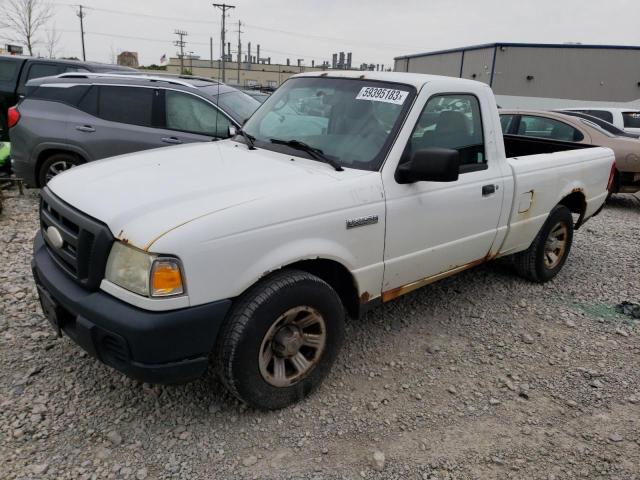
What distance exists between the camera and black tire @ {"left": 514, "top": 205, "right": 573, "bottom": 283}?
15.1 feet

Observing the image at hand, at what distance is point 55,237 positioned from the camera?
2646mm

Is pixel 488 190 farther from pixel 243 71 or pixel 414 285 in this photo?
pixel 243 71

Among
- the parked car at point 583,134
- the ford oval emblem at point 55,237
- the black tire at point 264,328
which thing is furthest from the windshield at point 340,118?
the parked car at point 583,134

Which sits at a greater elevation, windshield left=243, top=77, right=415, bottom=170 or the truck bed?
windshield left=243, top=77, right=415, bottom=170

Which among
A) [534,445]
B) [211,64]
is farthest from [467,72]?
[211,64]

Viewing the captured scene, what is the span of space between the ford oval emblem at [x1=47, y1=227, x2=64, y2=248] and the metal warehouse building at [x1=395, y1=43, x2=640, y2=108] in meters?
32.4

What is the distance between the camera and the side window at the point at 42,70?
9.23 m

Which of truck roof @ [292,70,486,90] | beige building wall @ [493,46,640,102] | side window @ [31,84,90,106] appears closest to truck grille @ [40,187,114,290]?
truck roof @ [292,70,486,90]

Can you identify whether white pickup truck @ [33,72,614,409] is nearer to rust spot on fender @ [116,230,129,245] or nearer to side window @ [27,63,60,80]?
rust spot on fender @ [116,230,129,245]

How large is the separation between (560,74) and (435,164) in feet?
108

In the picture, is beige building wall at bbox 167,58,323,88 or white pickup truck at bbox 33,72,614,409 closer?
white pickup truck at bbox 33,72,614,409

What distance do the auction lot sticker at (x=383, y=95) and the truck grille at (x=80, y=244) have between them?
1874 mm

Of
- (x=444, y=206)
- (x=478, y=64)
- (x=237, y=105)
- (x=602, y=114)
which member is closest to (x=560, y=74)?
(x=478, y=64)

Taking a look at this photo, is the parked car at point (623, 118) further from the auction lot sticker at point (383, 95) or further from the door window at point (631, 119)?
the auction lot sticker at point (383, 95)
